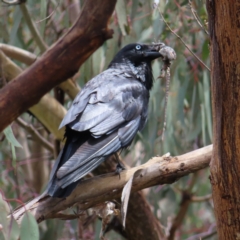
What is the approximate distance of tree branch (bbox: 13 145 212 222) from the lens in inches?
90.7

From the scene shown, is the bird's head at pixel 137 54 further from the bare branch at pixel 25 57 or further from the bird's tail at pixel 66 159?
the bird's tail at pixel 66 159

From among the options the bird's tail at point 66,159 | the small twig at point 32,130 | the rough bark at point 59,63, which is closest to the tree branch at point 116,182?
the bird's tail at point 66,159

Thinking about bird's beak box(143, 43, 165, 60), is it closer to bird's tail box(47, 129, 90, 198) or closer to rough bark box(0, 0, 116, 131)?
rough bark box(0, 0, 116, 131)

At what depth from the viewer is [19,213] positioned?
2.37m

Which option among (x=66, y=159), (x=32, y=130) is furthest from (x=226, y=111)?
(x=32, y=130)

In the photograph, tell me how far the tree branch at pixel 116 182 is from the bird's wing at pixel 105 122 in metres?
0.09

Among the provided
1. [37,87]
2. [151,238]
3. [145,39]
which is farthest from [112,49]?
[151,238]

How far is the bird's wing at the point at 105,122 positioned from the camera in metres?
2.52

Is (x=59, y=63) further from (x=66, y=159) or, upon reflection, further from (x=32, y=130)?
(x=32, y=130)

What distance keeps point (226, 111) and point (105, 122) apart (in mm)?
1104

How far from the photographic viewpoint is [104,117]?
2.81 metres

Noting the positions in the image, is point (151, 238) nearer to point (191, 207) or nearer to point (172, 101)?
point (172, 101)

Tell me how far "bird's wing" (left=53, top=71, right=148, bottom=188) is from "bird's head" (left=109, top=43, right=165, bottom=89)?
6.5 inches

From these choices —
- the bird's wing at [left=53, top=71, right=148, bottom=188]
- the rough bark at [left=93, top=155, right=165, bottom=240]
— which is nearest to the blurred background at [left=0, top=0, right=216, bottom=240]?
the rough bark at [left=93, top=155, right=165, bottom=240]
